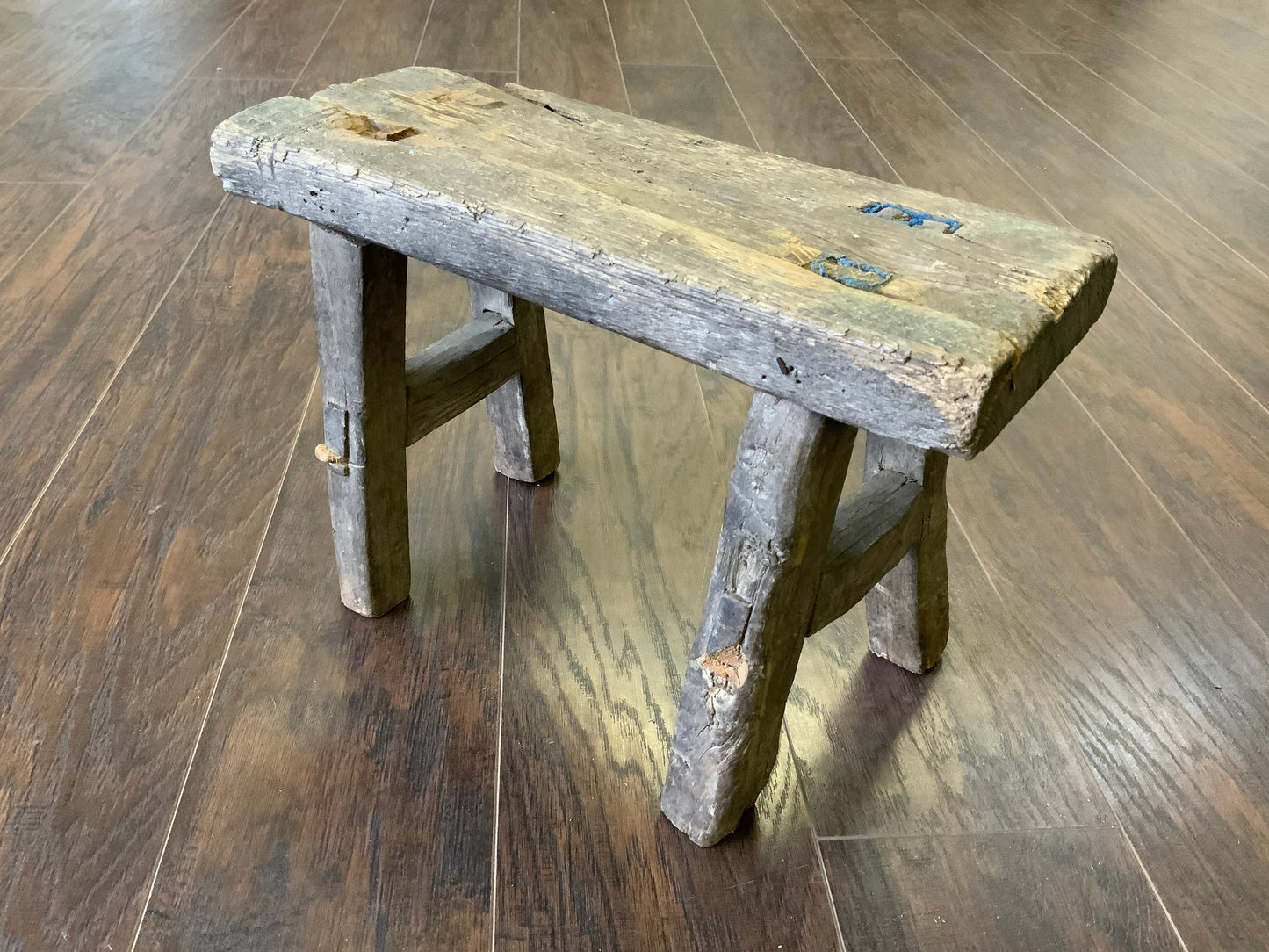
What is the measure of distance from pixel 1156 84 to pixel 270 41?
2331 mm

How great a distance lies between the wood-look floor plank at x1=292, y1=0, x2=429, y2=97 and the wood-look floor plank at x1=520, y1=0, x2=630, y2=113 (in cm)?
30

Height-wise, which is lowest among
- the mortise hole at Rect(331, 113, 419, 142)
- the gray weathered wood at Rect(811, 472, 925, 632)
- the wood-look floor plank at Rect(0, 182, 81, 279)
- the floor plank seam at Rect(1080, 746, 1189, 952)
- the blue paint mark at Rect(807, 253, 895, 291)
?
the wood-look floor plank at Rect(0, 182, 81, 279)

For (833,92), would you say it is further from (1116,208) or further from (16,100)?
(16,100)

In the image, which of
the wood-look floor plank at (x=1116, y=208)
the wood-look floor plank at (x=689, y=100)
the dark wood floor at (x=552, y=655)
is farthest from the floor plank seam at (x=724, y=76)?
the dark wood floor at (x=552, y=655)

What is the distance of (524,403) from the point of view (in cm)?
132

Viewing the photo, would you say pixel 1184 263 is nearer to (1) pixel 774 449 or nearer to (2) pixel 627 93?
(2) pixel 627 93

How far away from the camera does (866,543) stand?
0.92m

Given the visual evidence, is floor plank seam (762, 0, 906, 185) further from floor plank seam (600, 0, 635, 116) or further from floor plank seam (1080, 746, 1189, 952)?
floor plank seam (1080, 746, 1189, 952)

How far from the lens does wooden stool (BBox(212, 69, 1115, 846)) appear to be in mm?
693

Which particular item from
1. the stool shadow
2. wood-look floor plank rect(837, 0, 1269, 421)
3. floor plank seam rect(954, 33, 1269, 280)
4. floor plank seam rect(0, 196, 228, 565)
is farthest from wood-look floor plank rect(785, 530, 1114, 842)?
floor plank seam rect(954, 33, 1269, 280)

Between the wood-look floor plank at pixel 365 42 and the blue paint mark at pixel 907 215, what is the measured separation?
→ 1.93m

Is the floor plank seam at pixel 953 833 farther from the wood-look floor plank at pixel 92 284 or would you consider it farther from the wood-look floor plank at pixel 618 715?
the wood-look floor plank at pixel 92 284

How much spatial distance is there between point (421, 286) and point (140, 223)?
537 mm

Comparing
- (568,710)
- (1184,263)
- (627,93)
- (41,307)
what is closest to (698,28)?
(627,93)
